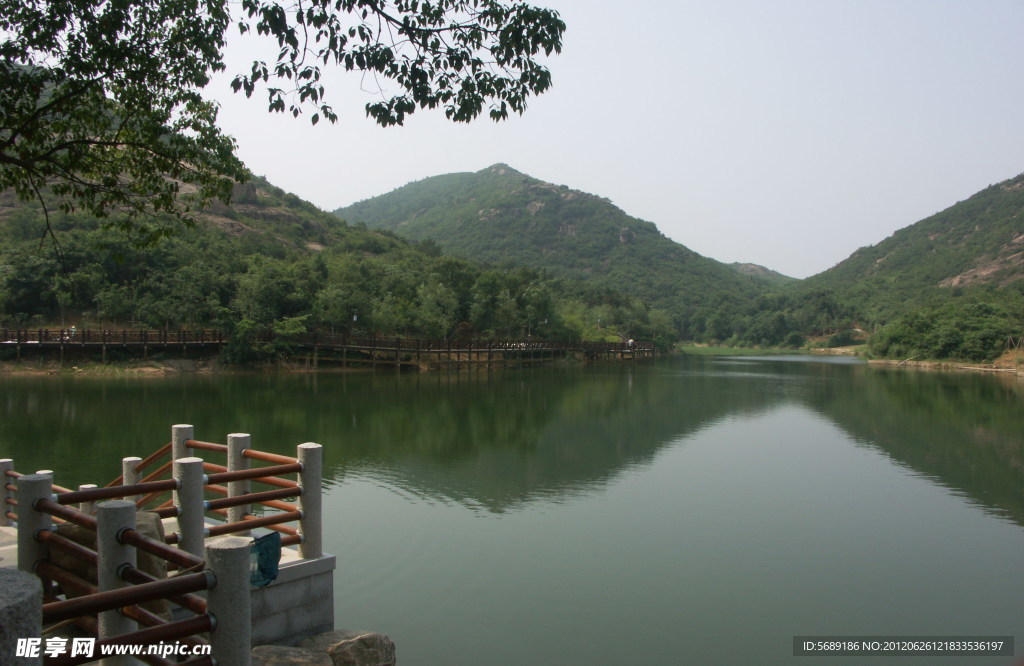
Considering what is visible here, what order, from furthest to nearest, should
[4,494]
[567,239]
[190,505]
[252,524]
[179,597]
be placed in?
[567,239]
[4,494]
[252,524]
[190,505]
[179,597]

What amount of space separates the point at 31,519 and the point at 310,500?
2.01 metres

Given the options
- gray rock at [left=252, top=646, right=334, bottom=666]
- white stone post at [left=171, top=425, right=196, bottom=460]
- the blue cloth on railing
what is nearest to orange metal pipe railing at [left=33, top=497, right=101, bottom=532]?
the blue cloth on railing

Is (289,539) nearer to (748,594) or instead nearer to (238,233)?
(748,594)

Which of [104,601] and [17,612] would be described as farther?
[104,601]

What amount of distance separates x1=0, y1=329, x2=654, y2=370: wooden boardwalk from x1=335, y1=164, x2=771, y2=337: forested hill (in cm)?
5058

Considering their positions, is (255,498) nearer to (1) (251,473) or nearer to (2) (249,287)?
(1) (251,473)

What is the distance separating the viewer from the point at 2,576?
6.16 ft

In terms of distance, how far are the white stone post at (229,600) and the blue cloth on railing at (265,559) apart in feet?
6.09

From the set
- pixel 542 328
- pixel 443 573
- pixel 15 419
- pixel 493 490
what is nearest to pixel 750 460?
pixel 493 490

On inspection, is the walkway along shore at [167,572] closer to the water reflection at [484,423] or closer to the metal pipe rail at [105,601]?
the metal pipe rail at [105,601]

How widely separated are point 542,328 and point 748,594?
164 ft

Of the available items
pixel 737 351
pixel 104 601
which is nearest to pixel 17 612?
pixel 104 601

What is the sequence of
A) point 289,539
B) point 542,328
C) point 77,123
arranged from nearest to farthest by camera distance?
1. point 289,539
2. point 77,123
3. point 542,328

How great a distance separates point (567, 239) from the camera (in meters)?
133
